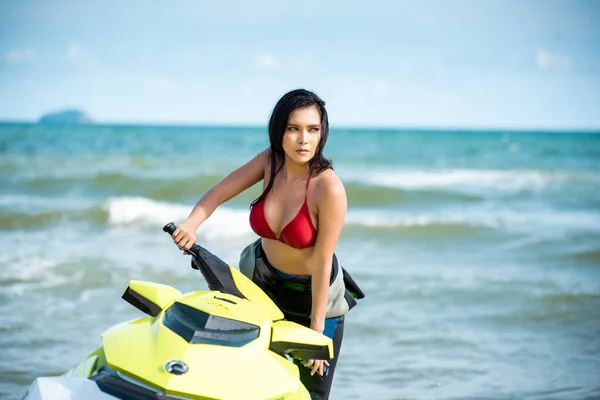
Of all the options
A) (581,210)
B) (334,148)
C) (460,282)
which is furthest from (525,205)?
(334,148)

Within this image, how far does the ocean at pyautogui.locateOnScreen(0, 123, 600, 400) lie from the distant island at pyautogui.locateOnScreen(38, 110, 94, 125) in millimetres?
57567

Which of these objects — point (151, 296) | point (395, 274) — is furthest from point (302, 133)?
point (395, 274)

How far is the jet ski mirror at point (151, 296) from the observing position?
2.37m

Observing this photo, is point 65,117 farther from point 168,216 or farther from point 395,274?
point 395,274

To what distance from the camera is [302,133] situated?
264 cm

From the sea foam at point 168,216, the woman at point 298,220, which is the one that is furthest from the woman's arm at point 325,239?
the sea foam at point 168,216

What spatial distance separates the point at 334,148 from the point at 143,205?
20.7m

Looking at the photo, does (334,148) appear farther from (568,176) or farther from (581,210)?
(581,210)

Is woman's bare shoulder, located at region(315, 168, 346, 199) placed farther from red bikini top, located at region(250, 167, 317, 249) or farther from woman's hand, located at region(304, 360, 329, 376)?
woman's hand, located at region(304, 360, 329, 376)

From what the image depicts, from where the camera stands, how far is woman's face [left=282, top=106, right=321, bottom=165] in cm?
264

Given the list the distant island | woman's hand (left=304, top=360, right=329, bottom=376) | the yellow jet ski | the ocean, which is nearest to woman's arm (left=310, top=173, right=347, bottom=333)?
woman's hand (left=304, top=360, right=329, bottom=376)

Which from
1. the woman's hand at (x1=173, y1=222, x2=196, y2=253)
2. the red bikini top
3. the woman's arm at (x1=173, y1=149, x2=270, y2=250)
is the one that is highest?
the woman's arm at (x1=173, y1=149, x2=270, y2=250)

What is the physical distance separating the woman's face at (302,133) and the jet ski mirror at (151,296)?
631 millimetres

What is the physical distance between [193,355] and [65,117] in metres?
76.5
